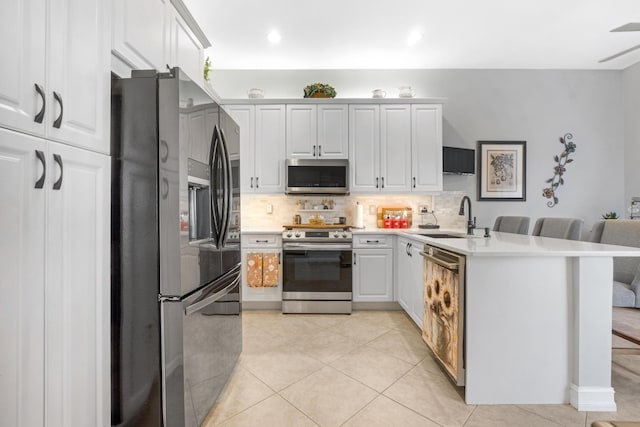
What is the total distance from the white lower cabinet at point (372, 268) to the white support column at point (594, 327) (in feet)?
6.37

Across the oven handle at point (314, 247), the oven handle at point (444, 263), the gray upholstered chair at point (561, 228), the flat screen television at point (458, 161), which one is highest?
the flat screen television at point (458, 161)

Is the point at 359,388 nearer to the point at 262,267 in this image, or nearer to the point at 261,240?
the point at 262,267

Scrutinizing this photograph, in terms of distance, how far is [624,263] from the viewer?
2.51m

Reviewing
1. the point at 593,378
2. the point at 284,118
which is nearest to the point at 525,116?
the point at 284,118

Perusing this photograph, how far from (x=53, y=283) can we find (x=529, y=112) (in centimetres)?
537

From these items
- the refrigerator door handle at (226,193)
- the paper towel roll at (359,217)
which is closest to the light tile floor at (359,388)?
the refrigerator door handle at (226,193)

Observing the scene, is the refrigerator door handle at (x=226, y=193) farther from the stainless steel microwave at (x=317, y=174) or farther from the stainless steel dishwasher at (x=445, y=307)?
the stainless steel microwave at (x=317, y=174)

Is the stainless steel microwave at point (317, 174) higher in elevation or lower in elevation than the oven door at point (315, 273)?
higher

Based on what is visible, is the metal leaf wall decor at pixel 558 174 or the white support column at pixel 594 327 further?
the metal leaf wall decor at pixel 558 174

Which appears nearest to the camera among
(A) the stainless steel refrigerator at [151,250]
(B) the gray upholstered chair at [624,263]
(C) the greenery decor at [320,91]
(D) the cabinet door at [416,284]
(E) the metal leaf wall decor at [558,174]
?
(A) the stainless steel refrigerator at [151,250]

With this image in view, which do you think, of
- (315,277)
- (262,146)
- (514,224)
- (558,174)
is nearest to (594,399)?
(514,224)

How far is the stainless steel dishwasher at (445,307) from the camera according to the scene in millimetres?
1815

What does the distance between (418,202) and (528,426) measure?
9.56 ft

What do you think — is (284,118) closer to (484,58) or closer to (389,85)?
(389,85)
